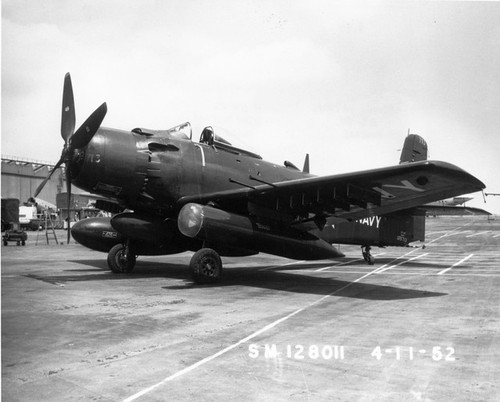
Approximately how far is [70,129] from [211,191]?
3.40m

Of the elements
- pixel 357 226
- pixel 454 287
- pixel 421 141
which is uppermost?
pixel 421 141

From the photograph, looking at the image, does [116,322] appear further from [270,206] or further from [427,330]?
[270,206]

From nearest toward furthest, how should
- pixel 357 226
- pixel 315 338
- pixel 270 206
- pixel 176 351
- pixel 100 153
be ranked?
pixel 176 351 < pixel 315 338 < pixel 100 153 < pixel 270 206 < pixel 357 226

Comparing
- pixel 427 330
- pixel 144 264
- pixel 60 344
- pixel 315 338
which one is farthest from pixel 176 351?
pixel 144 264

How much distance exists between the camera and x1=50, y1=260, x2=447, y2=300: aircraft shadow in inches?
381

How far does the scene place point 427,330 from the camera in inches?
246

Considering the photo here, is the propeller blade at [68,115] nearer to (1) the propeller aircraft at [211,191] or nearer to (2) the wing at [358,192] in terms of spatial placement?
(1) the propeller aircraft at [211,191]

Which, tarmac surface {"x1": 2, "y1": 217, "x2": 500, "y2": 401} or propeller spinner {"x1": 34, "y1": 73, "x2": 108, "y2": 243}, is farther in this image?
propeller spinner {"x1": 34, "y1": 73, "x2": 108, "y2": 243}

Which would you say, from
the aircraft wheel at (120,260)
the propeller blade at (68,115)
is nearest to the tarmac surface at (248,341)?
the aircraft wheel at (120,260)

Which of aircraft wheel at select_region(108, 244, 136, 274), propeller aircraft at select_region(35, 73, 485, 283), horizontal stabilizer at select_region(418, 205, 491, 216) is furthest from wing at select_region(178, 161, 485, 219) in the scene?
horizontal stabilizer at select_region(418, 205, 491, 216)

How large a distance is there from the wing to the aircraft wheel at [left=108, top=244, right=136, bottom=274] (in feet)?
8.85

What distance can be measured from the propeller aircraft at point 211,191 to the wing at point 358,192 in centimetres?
2

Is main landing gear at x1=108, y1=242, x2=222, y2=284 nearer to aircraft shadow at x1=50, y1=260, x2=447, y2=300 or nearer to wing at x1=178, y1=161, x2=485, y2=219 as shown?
aircraft shadow at x1=50, y1=260, x2=447, y2=300

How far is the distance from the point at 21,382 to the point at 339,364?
2876mm
